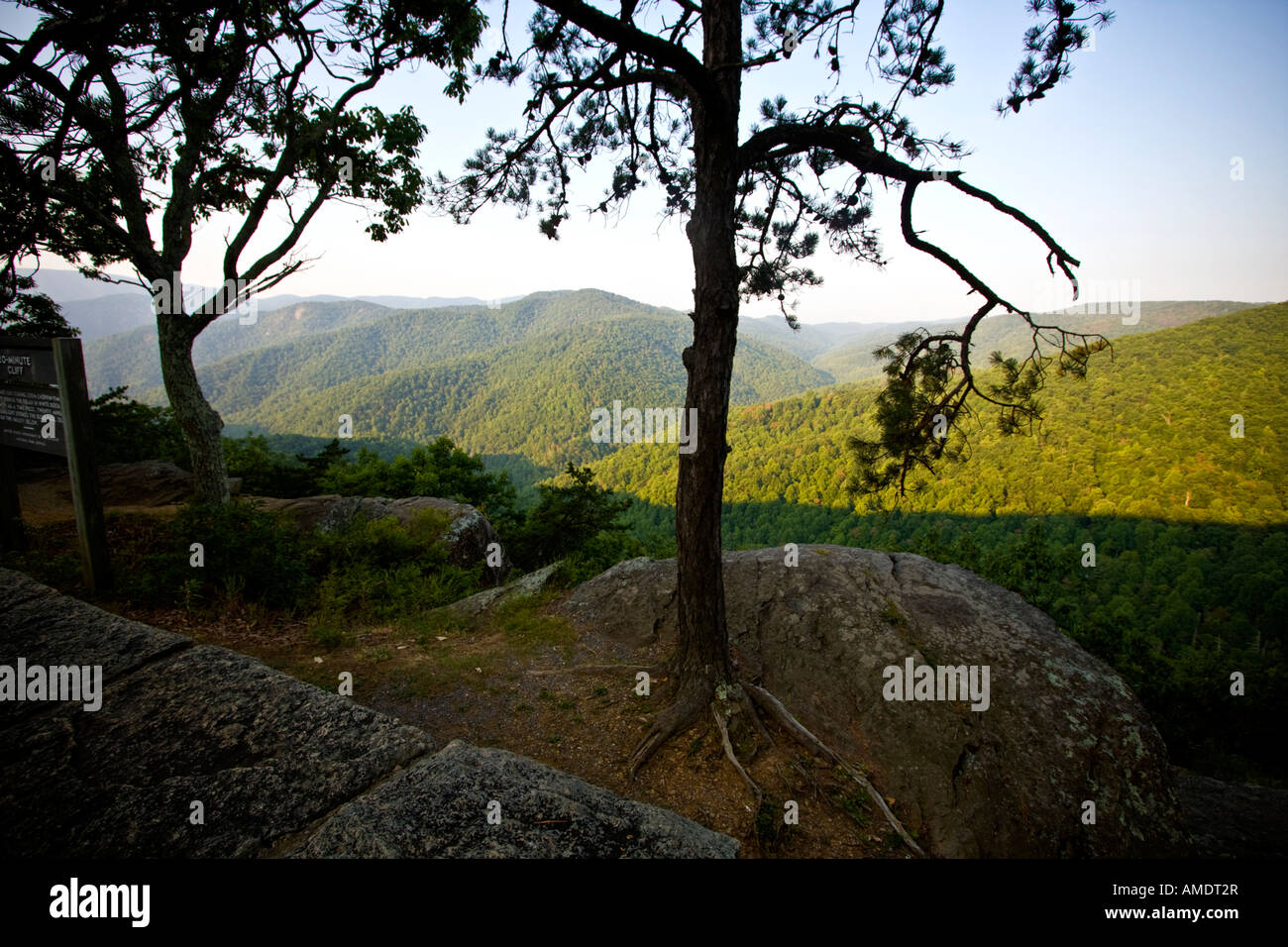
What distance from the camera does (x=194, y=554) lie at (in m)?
5.64

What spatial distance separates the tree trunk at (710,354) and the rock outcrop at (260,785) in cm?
244

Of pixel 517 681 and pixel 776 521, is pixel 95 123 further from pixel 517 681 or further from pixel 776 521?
pixel 776 521

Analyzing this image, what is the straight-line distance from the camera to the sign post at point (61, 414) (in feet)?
16.5

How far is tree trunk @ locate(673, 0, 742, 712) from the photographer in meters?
3.99

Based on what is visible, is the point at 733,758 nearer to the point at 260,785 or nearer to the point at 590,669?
the point at 590,669

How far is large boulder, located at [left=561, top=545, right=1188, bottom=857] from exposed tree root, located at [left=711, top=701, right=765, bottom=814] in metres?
0.92

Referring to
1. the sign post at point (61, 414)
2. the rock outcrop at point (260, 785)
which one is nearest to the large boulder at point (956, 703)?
the rock outcrop at point (260, 785)

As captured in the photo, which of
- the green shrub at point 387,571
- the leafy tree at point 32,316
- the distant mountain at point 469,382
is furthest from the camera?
the distant mountain at point 469,382

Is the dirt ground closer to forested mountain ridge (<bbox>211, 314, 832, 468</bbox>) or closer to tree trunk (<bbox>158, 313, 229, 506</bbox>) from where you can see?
tree trunk (<bbox>158, 313, 229, 506</bbox>)

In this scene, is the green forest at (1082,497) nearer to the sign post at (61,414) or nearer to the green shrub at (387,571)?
the green shrub at (387,571)

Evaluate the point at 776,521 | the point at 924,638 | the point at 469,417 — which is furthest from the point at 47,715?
the point at 469,417

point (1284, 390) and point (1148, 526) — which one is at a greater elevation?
point (1284, 390)

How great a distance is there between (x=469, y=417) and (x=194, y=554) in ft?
385
